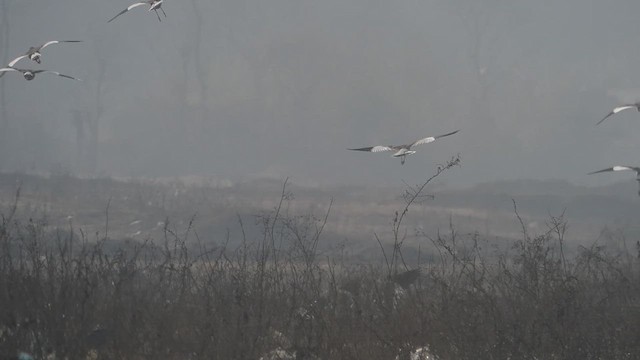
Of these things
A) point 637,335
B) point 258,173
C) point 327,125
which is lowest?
point 637,335

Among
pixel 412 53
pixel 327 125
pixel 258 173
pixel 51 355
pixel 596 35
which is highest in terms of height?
pixel 596 35

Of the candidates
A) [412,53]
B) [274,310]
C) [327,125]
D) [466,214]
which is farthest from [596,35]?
[274,310]

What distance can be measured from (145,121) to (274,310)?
60.6 m

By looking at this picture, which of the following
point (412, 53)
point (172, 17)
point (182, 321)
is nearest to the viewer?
point (182, 321)

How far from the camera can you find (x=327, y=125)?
52156mm

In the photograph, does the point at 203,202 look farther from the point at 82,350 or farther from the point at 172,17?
the point at 172,17

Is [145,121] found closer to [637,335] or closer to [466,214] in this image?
[466,214]

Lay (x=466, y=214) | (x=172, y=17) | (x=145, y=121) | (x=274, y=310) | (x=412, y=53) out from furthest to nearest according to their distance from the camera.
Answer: (x=172, y=17) → (x=145, y=121) → (x=412, y=53) → (x=466, y=214) → (x=274, y=310)

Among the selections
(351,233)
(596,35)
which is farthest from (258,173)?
(596,35)

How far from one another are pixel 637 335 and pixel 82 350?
11.9 feet

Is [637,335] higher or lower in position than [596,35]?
lower

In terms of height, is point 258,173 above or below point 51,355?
above

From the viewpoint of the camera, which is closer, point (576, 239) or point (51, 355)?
point (51, 355)

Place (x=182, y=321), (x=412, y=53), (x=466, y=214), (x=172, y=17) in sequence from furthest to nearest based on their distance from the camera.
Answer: (x=172, y=17) → (x=412, y=53) → (x=466, y=214) → (x=182, y=321)
